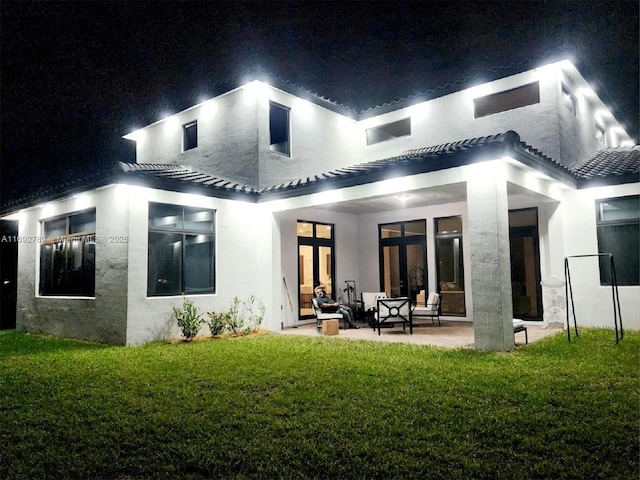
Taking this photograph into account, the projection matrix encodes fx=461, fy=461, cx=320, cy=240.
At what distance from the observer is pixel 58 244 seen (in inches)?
444

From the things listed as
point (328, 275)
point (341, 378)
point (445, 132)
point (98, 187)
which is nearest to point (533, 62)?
point (445, 132)

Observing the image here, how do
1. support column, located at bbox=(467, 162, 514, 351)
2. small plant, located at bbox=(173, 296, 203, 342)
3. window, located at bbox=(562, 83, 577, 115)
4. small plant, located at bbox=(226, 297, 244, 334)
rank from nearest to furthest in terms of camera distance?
support column, located at bbox=(467, 162, 514, 351)
small plant, located at bbox=(173, 296, 203, 342)
small plant, located at bbox=(226, 297, 244, 334)
window, located at bbox=(562, 83, 577, 115)

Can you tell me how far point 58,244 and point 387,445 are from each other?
1036cm

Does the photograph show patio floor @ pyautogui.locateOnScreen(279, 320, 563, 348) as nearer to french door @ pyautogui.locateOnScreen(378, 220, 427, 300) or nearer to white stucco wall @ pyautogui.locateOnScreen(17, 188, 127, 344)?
french door @ pyautogui.locateOnScreen(378, 220, 427, 300)

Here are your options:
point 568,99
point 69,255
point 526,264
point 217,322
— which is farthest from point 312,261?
point 568,99

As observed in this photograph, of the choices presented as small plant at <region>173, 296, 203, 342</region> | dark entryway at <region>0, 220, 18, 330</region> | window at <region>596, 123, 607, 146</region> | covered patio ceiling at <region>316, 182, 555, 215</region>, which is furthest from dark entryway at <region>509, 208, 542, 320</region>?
dark entryway at <region>0, 220, 18, 330</region>

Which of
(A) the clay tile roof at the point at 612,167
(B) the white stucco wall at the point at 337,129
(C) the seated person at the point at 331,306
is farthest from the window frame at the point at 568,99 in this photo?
(C) the seated person at the point at 331,306

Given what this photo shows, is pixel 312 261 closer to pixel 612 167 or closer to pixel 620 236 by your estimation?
pixel 620 236

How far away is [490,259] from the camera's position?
301 inches

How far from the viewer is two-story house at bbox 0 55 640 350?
354 inches

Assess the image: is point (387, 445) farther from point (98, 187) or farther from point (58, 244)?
point (58, 244)

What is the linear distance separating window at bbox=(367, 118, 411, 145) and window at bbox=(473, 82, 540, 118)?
2150 millimetres

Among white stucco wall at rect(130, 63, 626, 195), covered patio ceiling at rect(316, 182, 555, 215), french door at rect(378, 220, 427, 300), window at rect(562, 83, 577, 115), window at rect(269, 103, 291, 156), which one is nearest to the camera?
covered patio ceiling at rect(316, 182, 555, 215)

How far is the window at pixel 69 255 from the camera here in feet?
33.5
